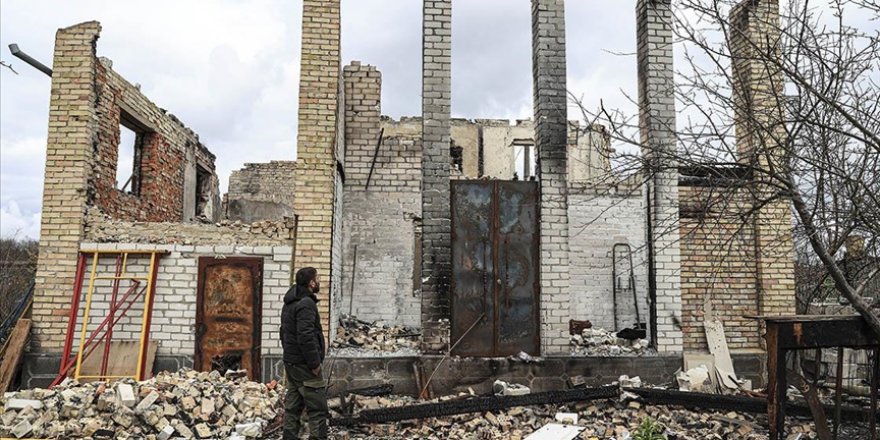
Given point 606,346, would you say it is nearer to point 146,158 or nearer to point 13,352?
point 13,352

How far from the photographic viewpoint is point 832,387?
24.7ft

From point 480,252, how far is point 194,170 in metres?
8.04

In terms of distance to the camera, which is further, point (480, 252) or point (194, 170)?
point (194, 170)

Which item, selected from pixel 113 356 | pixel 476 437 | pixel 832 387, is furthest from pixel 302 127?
pixel 832 387

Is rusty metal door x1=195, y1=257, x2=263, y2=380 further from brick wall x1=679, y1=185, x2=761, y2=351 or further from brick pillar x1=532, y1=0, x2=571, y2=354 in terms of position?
brick wall x1=679, y1=185, x2=761, y2=351

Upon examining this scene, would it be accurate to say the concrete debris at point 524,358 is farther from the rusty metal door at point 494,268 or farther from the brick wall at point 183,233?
the brick wall at point 183,233

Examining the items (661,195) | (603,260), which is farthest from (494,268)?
(603,260)

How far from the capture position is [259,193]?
60.2 feet

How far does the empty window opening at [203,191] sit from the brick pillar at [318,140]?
6.97m

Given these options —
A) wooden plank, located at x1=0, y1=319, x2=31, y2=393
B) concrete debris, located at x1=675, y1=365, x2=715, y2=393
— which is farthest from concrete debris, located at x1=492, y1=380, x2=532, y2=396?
wooden plank, located at x1=0, y1=319, x2=31, y2=393

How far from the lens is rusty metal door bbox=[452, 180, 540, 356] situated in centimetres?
756

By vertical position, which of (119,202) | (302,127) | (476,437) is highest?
(302,127)

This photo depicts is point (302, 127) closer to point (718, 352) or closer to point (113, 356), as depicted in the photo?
point (113, 356)

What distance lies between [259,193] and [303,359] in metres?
13.7
